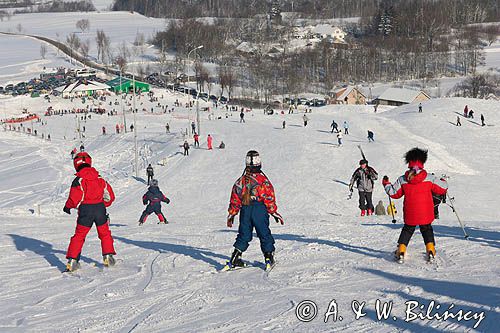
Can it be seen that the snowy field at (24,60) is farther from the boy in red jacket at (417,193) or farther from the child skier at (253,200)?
the boy in red jacket at (417,193)

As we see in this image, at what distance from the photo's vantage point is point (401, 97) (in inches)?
2876

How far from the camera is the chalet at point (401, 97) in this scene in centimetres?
7159

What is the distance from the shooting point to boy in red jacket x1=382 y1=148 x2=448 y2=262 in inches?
270

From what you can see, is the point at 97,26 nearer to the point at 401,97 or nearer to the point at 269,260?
the point at 401,97

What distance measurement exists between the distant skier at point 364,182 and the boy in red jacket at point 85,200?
7747 millimetres

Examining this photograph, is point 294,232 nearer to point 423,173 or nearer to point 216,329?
point 423,173

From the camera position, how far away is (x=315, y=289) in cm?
599

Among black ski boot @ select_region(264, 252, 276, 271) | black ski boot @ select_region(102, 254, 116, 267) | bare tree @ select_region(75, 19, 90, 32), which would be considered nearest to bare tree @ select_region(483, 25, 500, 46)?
bare tree @ select_region(75, 19, 90, 32)

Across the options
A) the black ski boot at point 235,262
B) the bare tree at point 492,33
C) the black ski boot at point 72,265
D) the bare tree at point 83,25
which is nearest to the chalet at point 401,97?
the bare tree at point 492,33

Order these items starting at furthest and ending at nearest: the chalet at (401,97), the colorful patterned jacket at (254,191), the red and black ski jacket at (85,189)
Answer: the chalet at (401,97) → the red and black ski jacket at (85,189) → the colorful patterned jacket at (254,191)

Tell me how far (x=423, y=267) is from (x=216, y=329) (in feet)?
8.87

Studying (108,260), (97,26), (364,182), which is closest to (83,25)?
(97,26)

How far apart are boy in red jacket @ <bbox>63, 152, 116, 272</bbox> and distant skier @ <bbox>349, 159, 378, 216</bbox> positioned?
25.4 ft

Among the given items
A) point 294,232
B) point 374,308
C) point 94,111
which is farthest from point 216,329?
point 94,111
